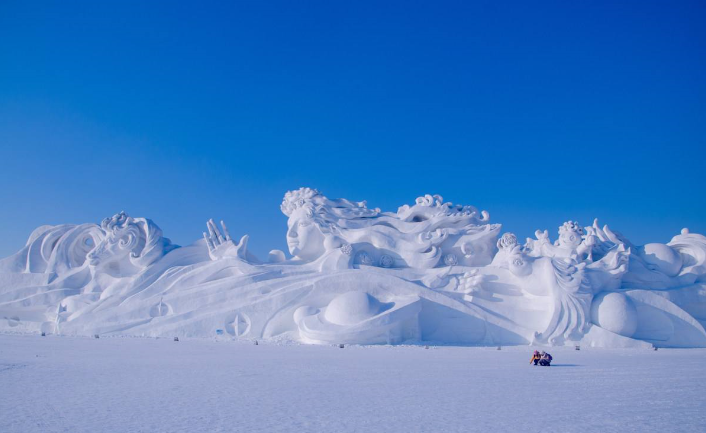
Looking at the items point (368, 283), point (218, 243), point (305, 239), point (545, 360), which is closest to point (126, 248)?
point (218, 243)

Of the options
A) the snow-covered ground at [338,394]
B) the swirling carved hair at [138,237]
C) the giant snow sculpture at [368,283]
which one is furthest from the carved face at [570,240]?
the swirling carved hair at [138,237]

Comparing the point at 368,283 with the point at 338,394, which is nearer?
the point at 338,394

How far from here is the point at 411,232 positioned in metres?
17.8

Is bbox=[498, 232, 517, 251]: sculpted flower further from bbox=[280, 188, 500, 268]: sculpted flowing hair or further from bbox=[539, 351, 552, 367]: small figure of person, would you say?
bbox=[539, 351, 552, 367]: small figure of person

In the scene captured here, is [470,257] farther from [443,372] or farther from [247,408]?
[247,408]

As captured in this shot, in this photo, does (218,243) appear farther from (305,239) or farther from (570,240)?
(570,240)

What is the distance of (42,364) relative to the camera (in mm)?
8305

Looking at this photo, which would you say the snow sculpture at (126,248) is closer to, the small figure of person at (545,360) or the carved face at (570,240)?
the carved face at (570,240)

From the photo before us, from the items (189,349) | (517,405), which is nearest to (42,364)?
(189,349)

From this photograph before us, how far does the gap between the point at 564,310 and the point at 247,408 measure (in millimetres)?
11291

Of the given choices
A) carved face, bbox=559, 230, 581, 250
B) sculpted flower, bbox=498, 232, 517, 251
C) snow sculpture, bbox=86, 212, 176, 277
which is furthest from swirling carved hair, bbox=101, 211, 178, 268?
carved face, bbox=559, 230, 581, 250

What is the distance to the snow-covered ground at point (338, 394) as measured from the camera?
177 inches

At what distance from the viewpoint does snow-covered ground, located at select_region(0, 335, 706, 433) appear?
4.50 m

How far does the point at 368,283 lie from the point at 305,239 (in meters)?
3.15
